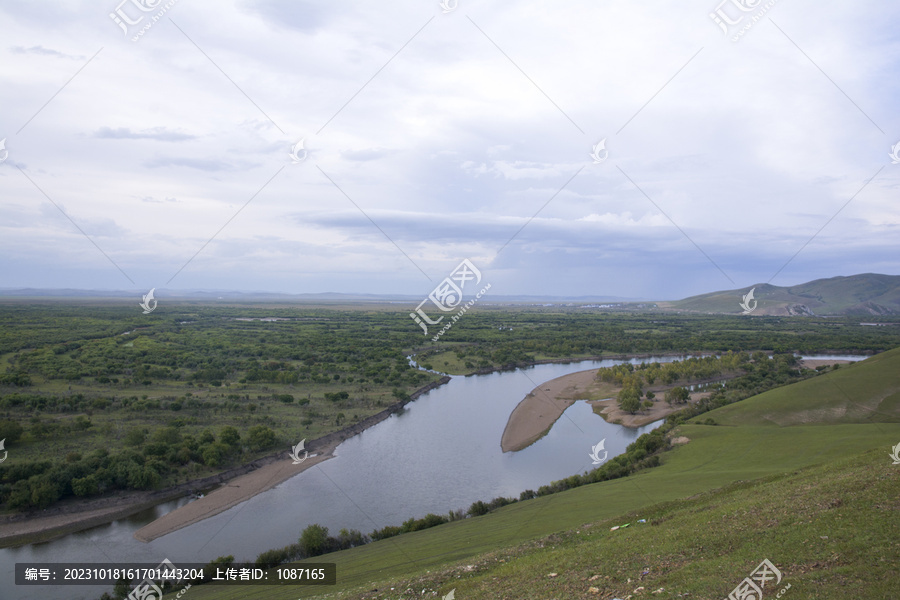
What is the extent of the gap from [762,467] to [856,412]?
17099 millimetres

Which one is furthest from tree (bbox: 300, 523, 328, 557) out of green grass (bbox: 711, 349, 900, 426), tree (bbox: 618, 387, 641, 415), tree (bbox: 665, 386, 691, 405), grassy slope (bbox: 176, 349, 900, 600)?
tree (bbox: 665, 386, 691, 405)

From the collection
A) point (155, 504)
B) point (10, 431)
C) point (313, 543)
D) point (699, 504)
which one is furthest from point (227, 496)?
point (699, 504)

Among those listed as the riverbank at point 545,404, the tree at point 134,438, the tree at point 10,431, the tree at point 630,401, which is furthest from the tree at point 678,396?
the tree at point 10,431

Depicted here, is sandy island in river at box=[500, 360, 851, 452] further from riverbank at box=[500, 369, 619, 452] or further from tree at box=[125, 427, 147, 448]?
tree at box=[125, 427, 147, 448]

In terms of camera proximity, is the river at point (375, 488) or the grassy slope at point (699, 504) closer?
the grassy slope at point (699, 504)

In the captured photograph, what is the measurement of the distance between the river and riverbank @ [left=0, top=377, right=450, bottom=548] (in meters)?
0.59

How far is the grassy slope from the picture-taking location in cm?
948

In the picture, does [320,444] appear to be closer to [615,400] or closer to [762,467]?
[762,467]

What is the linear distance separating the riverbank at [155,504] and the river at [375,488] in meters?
0.59

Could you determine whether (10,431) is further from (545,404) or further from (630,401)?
(630,401)

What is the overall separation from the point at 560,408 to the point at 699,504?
29958 mm

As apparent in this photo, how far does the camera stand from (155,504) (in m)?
23.9

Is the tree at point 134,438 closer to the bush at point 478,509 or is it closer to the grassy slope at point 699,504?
the grassy slope at point 699,504

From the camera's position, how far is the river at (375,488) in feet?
63.5
